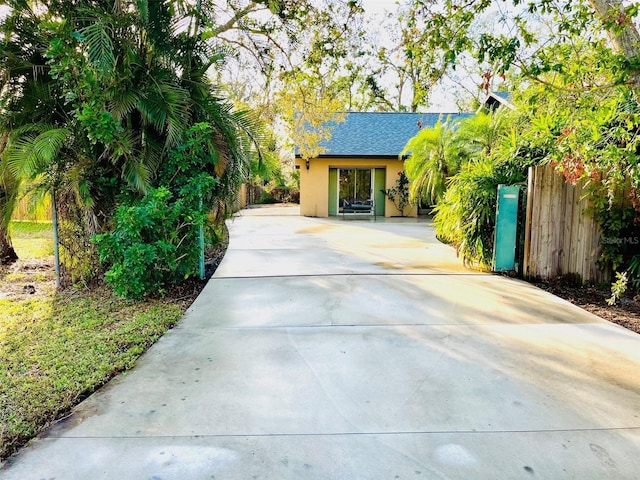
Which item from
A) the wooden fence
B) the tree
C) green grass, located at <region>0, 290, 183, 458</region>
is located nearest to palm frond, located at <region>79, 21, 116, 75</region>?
the tree

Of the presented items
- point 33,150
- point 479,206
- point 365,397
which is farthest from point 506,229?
point 33,150

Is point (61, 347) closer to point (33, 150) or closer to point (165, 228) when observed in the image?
point (165, 228)

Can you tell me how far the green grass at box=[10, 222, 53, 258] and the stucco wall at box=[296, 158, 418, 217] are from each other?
9.14 metres

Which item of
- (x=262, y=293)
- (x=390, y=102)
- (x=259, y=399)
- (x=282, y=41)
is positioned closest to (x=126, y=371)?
(x=259, y=399)

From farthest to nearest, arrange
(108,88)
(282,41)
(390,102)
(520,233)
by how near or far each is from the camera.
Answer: (390,102)
(282,41)
(520,233)
(108,88)

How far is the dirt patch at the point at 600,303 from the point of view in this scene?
5066mm

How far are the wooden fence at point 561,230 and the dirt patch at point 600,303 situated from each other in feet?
0.75

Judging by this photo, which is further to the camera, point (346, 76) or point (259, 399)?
point (346, 76)

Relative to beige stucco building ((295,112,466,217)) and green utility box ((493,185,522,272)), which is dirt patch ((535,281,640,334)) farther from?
beige stucco building ((295,112,466,217))

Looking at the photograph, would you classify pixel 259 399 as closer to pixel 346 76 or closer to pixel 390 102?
A: pixel 346 76

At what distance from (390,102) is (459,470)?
31.0 meters

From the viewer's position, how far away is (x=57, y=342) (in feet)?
13.9

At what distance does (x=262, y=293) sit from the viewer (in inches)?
234

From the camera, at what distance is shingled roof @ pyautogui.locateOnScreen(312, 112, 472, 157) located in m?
17.6
